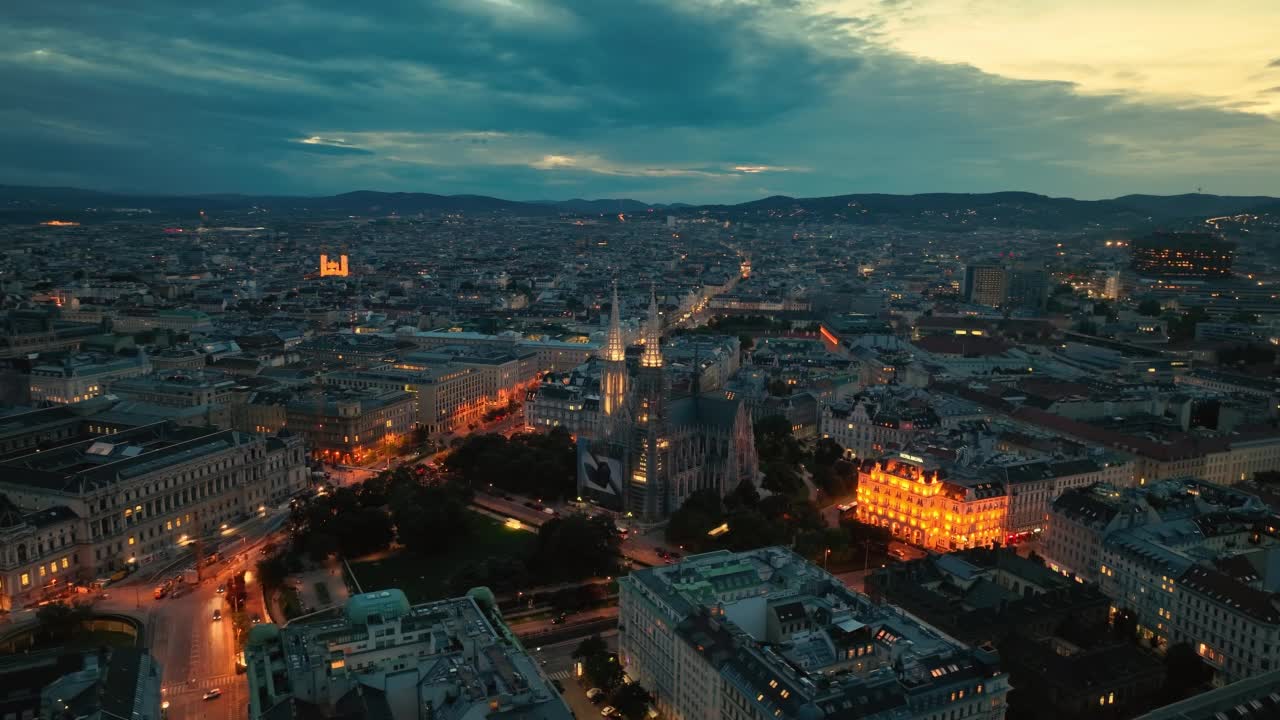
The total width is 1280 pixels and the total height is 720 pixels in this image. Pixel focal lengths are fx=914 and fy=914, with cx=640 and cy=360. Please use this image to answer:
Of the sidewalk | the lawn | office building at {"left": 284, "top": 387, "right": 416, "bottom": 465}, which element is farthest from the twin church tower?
office building at {"left": 284, "top": 387, "right": 416, "bottom": 465}

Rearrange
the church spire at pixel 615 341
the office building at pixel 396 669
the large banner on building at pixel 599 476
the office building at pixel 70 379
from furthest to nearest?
the office building at pixel 70 379 < the church spire at pixel 615 341 < the large banner on building at pixel 599 476 < the office building at pixel 396 669

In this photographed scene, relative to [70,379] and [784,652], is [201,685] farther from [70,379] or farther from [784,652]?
[70,379]

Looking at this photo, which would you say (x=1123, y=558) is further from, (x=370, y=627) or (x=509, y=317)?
(x=509, y=317)

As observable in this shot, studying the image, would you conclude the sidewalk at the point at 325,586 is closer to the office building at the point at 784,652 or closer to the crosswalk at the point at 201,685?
the crosswalk at the point at 201,685

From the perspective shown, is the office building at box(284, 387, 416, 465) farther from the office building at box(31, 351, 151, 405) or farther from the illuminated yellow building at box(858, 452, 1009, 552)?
the illuminated yellow building at box(858, 452, 1009, 552)

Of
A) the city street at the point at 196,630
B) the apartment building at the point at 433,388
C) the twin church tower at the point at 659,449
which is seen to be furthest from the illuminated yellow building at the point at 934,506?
the apartment building at the point at 433,388

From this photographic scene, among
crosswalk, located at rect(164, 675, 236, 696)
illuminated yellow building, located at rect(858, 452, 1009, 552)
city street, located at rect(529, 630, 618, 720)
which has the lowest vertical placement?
city street, located at rect(529, 630, 618, 720)
